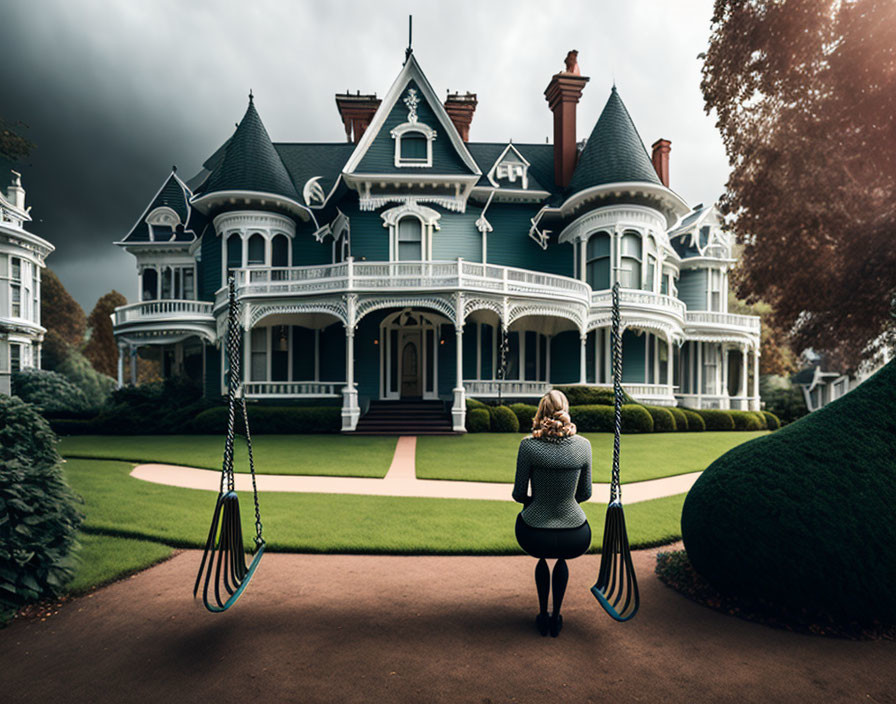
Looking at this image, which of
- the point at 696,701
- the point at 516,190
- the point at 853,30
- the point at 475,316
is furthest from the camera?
the point at 516,190

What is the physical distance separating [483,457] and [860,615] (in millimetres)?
9638

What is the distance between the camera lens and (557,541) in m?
4.26

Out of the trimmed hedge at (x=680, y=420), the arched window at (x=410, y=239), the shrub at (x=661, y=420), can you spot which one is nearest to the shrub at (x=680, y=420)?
the trimmed hedge at (x=680, y=420)

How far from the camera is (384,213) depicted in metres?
22.1

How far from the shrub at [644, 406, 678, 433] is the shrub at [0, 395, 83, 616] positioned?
59.3 ft

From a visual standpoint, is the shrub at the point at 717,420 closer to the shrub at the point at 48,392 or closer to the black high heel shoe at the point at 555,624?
the black high heel shoe at the point at 555,624

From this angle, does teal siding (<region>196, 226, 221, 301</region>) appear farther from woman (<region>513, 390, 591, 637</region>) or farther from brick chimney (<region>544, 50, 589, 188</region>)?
woman (<region>513, 390, 591, 637</region>)

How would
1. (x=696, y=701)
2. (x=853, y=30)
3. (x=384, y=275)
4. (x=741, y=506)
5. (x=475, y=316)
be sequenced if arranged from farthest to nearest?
(x=475, y=316) → (x=384, y=275) → (x=853, y=30) → (x=741, y=506) → (x=696, y=701)

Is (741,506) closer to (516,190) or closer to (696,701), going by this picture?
(696,701)

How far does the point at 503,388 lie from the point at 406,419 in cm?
382

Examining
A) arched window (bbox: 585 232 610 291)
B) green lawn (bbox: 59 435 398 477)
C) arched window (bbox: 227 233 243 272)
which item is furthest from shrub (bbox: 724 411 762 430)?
arched window (bbox: 227 233 243 272)

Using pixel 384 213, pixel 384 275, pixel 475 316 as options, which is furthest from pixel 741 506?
pixel 384 213

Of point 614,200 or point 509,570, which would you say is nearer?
point 509,570

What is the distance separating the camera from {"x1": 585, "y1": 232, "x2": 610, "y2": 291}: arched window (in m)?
22.6
